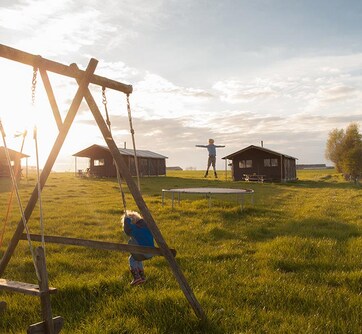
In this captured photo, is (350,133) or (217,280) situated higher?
(350,133)

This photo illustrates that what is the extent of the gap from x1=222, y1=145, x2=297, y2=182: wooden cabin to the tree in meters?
8.37

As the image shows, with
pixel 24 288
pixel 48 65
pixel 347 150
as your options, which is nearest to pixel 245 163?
pixel 347 150

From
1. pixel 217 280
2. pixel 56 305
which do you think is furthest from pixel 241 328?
pixel 56 305

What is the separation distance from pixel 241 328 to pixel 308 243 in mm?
4881

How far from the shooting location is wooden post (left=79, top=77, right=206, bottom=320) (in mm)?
4590

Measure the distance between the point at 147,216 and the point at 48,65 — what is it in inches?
94.4

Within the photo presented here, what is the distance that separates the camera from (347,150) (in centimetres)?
5278

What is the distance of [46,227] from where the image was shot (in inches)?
479

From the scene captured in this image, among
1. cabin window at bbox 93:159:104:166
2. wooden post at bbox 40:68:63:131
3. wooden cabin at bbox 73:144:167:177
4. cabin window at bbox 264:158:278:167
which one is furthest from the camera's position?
cabin window at bbox 93:159:104:166

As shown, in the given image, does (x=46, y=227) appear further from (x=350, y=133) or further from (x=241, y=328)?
(x=350, y=133)

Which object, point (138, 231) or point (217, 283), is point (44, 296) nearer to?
point (138, 231)

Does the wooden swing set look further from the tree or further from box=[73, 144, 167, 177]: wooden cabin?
the tree

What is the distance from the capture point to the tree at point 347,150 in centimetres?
4862

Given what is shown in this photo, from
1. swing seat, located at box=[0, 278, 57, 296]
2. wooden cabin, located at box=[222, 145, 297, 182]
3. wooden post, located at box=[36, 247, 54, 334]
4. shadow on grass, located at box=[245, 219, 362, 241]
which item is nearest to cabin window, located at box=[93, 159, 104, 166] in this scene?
wooden cabin, located at box=[222, 145, 297, 182]
